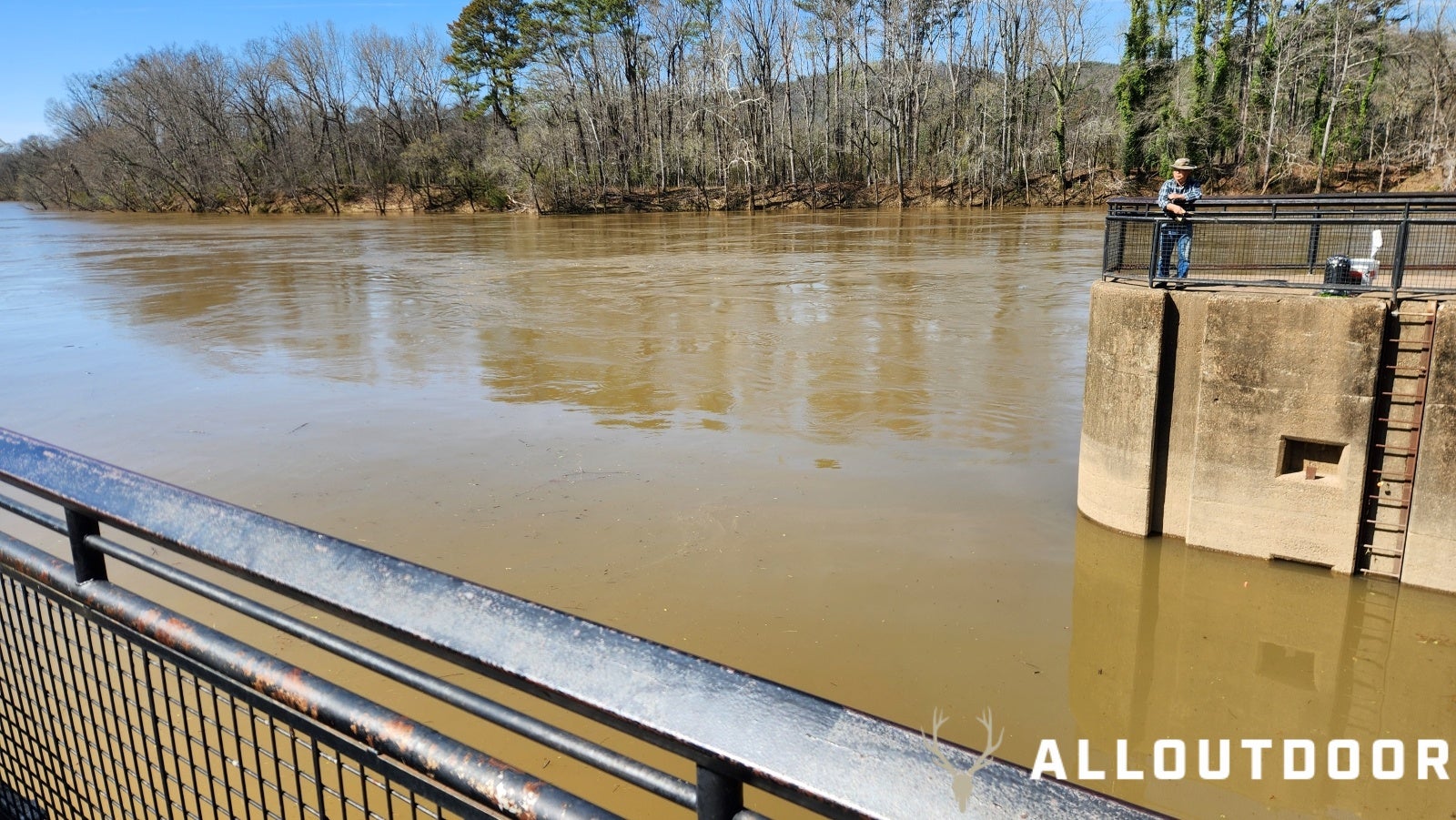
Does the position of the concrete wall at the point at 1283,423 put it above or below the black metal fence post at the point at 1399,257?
below

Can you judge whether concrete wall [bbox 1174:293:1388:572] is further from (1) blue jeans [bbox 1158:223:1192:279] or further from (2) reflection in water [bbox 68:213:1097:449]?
(2) reflection in water [bbox 68:213:1097:449]

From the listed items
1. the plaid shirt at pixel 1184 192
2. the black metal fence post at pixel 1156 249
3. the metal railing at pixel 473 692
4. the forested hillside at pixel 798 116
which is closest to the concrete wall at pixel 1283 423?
the black metal fence post at pixel 1156 249

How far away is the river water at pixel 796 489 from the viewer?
7.61 meters

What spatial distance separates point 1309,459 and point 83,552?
31.6 ft

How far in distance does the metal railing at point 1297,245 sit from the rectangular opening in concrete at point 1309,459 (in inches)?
54.9

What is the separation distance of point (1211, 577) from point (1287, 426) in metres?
1.54

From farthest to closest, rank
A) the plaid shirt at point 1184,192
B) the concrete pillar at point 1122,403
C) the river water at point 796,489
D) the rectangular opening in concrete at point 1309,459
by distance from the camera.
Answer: the plaid shirt at point 1184,192 < the concrete pillar at point 1122,403 < the rectangular opening in concrete at point 1309,459 < the river water at point 796,489

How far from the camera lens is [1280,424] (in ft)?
29.6

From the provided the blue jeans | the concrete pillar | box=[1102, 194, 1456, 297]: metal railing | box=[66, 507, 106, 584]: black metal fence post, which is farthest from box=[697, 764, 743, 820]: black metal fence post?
the blue jeans

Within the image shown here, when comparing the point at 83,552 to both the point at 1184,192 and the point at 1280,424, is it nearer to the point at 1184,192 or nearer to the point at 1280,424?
the point at 1280,424

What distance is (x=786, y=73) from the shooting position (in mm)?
70938

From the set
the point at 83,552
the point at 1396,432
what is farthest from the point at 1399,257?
the point at 83,552

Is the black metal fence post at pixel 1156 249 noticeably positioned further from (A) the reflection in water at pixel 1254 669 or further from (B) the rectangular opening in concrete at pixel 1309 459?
(A) the reflection in water at pixel 1254 669

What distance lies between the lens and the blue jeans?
32.6 feet
